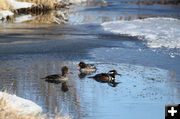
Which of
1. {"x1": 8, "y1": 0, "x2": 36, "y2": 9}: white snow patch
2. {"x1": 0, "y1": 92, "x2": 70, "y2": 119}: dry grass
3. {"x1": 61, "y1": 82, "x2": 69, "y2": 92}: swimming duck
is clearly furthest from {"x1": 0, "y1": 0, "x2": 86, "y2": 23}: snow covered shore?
{"x1": 0, "y1": 92, "x2": 70, "y2": 119}: dry grass

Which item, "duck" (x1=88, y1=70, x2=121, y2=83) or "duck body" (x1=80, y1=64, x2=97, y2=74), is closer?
"duck" (x1=88, y1=70, x2=121, y2=83)

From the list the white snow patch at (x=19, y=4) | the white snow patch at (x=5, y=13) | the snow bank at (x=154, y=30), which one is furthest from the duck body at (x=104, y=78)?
the white snow patch at (x=19, y=4)

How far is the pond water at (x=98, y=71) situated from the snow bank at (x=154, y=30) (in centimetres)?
46

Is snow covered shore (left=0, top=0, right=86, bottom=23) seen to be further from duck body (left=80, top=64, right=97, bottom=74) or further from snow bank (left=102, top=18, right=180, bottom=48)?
duck body (left=80, top=64, right=97, bottom=74)

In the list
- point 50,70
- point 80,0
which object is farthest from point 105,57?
point 80,0

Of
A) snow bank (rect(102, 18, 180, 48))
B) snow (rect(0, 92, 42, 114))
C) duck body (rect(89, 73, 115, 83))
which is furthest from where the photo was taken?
snow bank (rect(102, 18, 180, 48))

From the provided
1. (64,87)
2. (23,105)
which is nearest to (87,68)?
(64,87)

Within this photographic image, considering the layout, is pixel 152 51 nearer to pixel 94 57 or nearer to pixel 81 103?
pixel 94 57

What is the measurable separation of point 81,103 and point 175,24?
13.6 metres

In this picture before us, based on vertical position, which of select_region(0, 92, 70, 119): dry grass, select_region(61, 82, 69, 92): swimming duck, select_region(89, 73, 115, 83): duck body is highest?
select_region(0, 92, 70, 119): dry grass

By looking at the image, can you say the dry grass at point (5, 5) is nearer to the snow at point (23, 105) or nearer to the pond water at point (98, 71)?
the pond water at point (98, 71)

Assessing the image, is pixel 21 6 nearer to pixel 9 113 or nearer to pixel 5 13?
pixel 5 13

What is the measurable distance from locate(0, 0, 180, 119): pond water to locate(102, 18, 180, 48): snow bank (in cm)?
46

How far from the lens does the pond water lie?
22.7 feet
